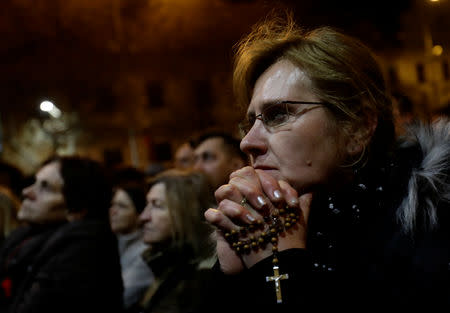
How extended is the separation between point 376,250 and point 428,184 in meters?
0.32

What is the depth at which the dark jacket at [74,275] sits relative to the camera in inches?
105

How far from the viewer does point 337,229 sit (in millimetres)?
1438

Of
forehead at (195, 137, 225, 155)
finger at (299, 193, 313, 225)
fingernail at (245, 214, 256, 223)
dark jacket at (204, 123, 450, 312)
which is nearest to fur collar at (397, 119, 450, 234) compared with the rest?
dark jacket at (204, 123, 450, 312)

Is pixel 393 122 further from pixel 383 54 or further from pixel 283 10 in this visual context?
pixel 383 54

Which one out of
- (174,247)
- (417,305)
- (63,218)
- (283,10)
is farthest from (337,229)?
(63,218)

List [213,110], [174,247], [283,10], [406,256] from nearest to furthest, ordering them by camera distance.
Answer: [406,256] < [283,10] < [174,247] < [213,110]

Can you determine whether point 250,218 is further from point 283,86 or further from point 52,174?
point 52,174

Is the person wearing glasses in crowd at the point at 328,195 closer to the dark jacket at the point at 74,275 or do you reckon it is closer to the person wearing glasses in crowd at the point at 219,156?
the dark jacket at the point at 74,275

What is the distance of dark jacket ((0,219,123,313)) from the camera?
267 cm

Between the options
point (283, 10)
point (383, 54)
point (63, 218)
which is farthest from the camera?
point (383, 54)

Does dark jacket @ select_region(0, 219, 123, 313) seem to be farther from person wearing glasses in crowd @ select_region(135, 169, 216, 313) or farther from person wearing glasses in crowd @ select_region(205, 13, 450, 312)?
person wearing glasses in crowd @ select_region(205, 13, 450, 312)

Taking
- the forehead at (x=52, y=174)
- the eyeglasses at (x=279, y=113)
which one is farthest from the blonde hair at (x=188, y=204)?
the eyeglasses at (x=279, y=113)

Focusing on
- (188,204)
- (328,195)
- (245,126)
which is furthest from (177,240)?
(328,195)

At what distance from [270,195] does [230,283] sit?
345mm
